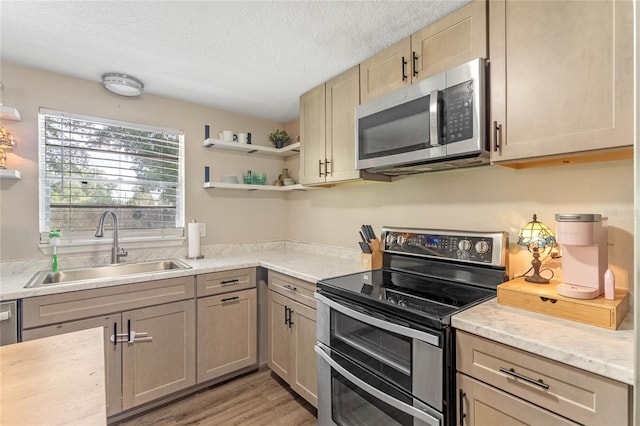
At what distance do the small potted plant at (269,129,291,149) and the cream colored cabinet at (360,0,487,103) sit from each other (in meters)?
1.27

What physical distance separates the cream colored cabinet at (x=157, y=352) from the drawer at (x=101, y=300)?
0.06m

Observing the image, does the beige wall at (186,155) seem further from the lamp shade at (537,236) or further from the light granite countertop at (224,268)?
the lamp shade at (537,236)

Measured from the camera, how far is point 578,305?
3.42 feet

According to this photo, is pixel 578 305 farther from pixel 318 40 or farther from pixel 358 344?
pixel 318 40

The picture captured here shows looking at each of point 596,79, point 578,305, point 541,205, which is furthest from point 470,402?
point 596,79

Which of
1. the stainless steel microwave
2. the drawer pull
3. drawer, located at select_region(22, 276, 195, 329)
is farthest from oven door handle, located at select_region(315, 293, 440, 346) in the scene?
drawer, located at select_region(22, 276, 195, 329)

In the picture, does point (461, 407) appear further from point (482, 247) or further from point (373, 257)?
point (373, 257)

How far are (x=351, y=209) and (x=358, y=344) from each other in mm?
1208

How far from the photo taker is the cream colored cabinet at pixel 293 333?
1.91 metres

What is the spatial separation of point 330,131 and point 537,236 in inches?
56.2

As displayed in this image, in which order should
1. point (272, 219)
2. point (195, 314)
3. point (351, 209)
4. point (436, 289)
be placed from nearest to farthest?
point (436, 289), point (195, 314), point (351, 209), point (272, 219)

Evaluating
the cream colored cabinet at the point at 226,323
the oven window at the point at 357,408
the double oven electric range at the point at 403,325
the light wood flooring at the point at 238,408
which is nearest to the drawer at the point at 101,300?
the cream colored cabinet at the point at 226,323

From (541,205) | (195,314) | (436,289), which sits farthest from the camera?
(195,314)

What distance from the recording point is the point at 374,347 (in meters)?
1.40
